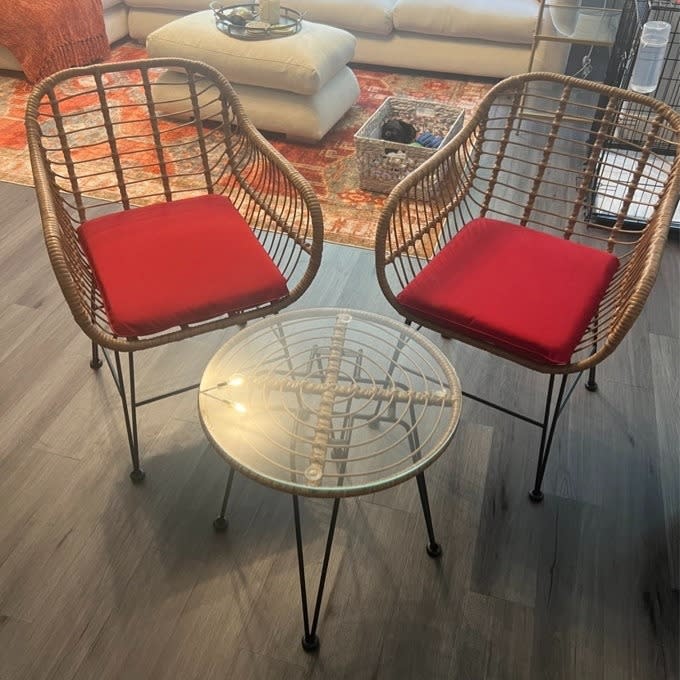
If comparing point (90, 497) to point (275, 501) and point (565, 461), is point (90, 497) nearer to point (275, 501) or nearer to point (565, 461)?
point (275, 501)

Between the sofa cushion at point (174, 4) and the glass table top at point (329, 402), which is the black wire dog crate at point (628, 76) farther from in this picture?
the sofa cushion at point (174, 4)

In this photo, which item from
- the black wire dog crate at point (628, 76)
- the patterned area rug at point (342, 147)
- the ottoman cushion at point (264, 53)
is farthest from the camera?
the ottoman cushion at point (264, 53)

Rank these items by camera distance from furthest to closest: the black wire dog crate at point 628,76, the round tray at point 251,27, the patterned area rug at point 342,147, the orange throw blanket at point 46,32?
the orange throw blanket at point 46,32 → the round tray at point 251,27 → the patterned area rug at point 342,147 → the black wire dog crate at point 628,76

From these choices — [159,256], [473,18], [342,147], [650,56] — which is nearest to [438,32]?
[473,18]

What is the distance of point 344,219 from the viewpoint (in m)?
2.60

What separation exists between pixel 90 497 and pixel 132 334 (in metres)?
0.45

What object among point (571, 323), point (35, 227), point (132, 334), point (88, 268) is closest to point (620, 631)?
point (571, 323)

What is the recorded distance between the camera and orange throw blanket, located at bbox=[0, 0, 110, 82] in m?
3.44

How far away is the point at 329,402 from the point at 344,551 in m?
0.40

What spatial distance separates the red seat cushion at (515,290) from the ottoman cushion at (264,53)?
1546 millimetres

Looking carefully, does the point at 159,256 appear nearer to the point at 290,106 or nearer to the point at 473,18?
the point at 290,106

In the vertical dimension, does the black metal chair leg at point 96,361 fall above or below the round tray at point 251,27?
below

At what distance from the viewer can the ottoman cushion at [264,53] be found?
2893 mm

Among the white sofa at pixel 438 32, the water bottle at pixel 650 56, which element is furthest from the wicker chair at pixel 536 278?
the white sofa at pixel 438 32
